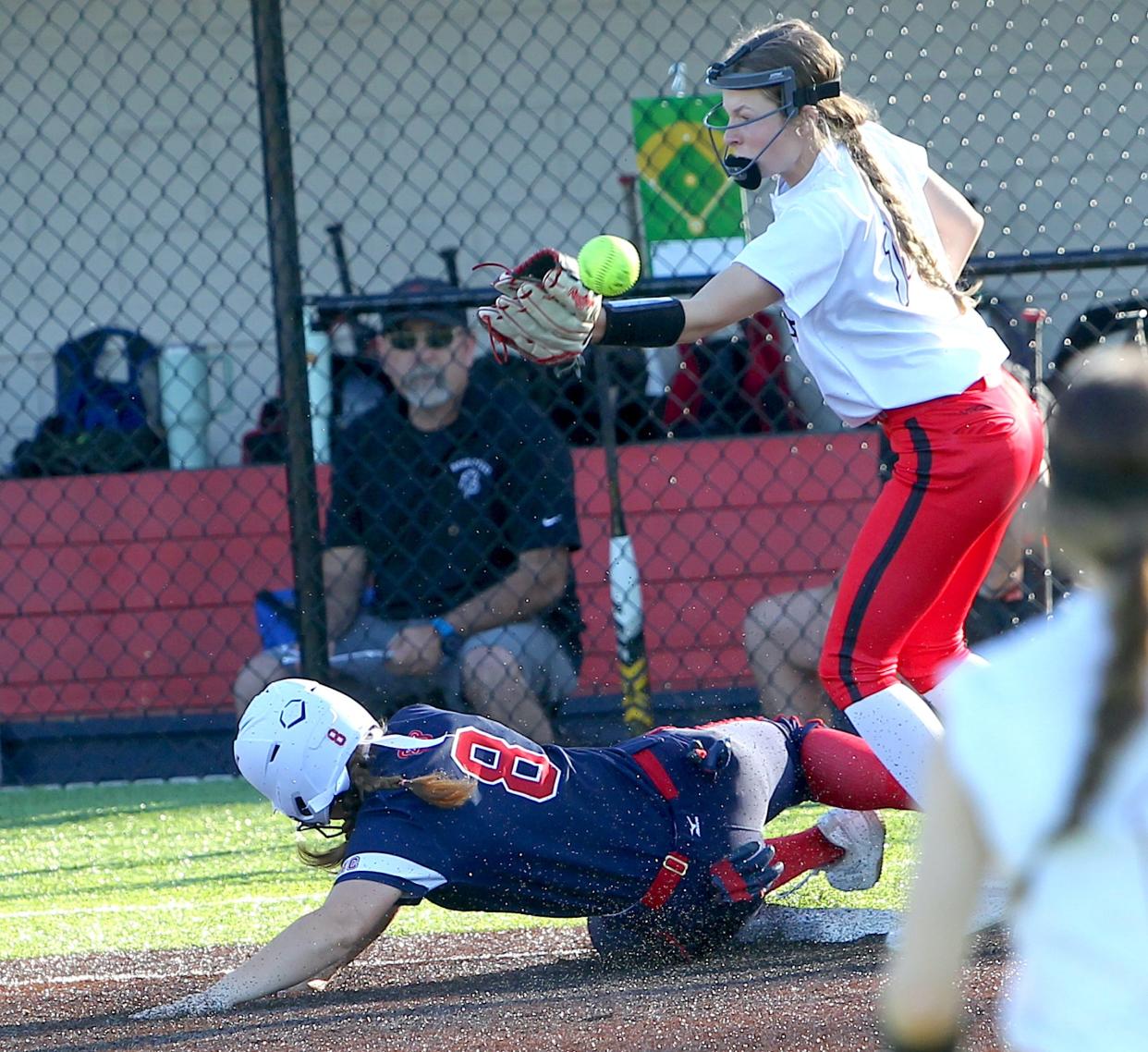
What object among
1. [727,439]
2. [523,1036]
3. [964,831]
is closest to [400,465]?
[727,439]

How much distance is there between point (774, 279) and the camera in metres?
3.20

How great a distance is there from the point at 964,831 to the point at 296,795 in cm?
203

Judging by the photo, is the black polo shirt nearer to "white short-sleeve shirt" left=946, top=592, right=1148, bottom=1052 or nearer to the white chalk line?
the white chalk line

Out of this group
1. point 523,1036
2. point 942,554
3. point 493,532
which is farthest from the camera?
point 493,532

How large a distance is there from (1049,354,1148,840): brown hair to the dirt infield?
4.50ft

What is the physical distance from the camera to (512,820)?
10.4ft

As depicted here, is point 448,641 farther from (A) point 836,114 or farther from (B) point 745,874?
(A) point 836,114

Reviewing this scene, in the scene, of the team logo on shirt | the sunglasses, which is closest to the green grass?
the team logo on shirt

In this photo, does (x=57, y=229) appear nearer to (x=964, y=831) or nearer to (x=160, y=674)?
(x=160, y=674)

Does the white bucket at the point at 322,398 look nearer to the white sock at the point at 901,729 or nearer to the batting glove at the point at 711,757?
the batting glove at the point at 711,757

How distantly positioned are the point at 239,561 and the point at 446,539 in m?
1.31

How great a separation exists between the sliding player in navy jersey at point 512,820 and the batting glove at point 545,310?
0.76 m

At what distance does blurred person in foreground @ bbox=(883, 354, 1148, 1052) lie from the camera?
127cm

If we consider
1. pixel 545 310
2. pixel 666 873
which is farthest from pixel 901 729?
pixel 545 310
